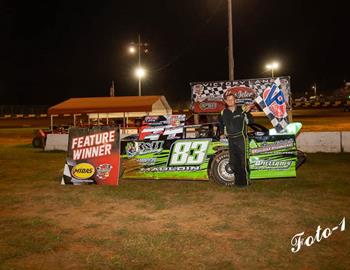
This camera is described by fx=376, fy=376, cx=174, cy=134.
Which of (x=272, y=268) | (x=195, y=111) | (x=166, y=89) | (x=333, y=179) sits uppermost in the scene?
(x=166, y=89)

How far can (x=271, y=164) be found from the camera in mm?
7527

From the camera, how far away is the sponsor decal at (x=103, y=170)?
8109 millimetres

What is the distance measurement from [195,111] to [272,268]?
34.7 ft

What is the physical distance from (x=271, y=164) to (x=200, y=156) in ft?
4.72

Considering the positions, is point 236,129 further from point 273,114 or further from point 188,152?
point 273,114

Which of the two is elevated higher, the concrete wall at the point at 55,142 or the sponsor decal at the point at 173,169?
the concrete wall at the point at 55,142

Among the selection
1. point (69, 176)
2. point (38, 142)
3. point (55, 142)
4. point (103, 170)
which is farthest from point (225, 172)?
point (38, 142)

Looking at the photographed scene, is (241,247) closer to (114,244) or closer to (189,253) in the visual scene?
(189,253)

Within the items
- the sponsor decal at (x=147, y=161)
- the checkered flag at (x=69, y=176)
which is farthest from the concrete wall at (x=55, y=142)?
the sponsor decal at (x=147, y=161)

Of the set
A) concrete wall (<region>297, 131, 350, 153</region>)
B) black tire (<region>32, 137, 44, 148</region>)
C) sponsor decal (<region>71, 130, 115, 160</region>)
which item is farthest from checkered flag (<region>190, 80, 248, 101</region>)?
black tire (<region>32, 137, 44, 148</region>)

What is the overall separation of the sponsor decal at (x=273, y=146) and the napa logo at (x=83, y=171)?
3.48m

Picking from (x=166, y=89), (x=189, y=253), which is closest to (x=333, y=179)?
(x=189, y=253)

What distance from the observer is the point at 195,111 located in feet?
46.4

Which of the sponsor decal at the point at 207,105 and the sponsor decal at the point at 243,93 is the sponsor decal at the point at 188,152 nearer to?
the sponsor decal at the point at 243,93
